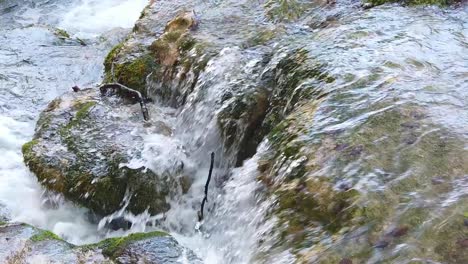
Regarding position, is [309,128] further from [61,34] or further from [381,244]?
[61,34]

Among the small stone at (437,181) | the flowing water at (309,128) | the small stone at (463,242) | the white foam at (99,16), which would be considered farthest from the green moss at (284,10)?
the small stone at (463,242)

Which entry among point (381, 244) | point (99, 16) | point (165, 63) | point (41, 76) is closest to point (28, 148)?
point (165, 63)

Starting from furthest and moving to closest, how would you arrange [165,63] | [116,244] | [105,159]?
[165,63]
[105,159]
[116,244]

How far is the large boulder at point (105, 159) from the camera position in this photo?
A: 17.0 feet

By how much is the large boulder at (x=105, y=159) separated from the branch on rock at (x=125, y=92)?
0.11m

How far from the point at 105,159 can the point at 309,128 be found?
2177 mm

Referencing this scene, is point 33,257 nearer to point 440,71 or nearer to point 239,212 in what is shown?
point 239,212

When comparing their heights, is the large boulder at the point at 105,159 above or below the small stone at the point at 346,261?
below

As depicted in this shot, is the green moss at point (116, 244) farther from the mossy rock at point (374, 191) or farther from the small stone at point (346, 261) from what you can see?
the small stone at point (346, 261)

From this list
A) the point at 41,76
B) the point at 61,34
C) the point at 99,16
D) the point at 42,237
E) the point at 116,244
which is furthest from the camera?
the point at 99,16

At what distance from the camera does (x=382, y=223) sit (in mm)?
3096

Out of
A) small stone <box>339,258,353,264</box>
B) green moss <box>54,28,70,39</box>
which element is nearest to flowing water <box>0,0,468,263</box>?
small stone <box>339,258,353,264</box>

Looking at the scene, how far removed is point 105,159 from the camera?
17.7ft

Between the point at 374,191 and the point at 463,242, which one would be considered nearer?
the point at 463,242
